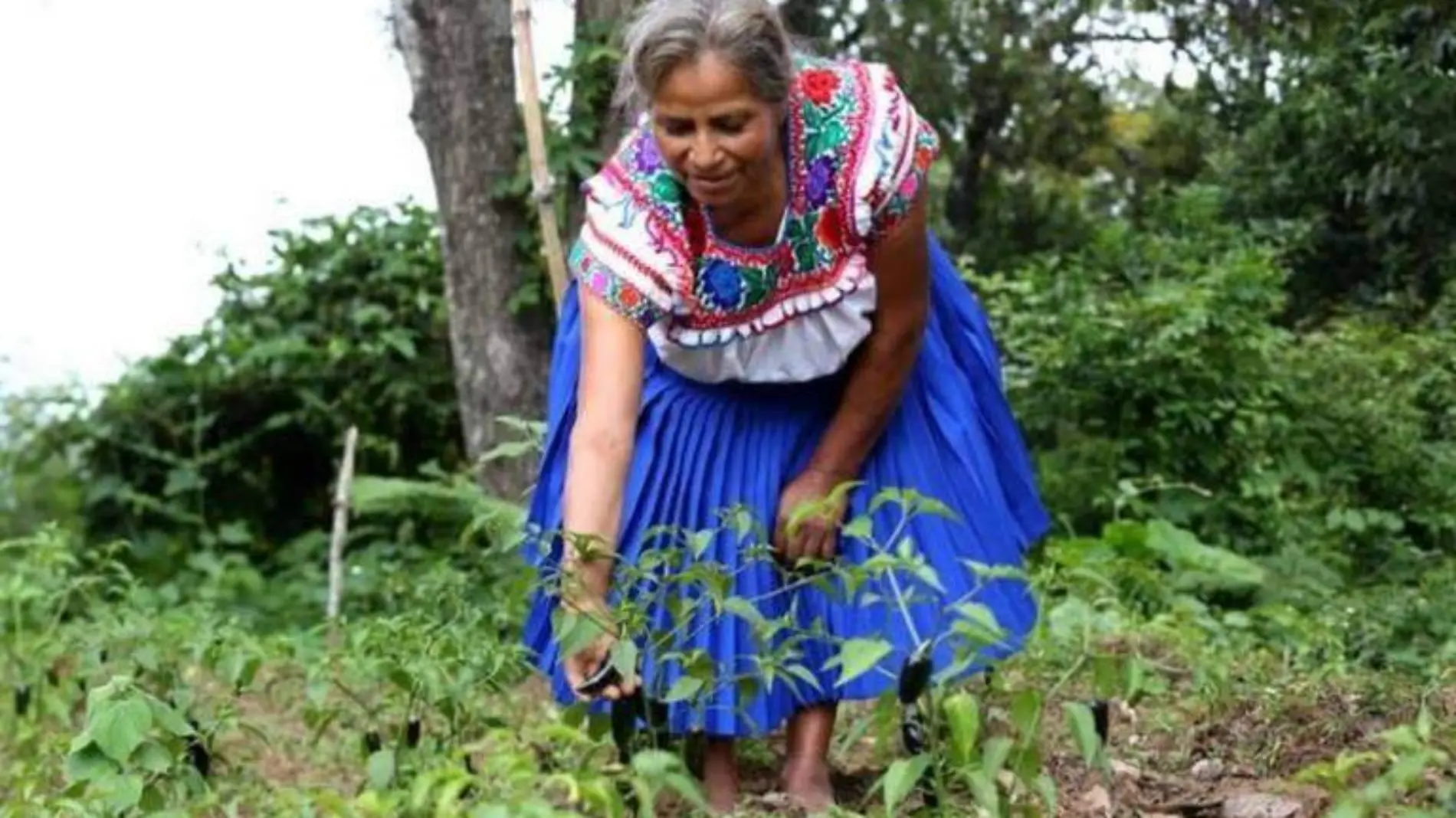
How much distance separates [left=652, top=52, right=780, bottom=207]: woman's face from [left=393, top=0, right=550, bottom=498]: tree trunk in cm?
355

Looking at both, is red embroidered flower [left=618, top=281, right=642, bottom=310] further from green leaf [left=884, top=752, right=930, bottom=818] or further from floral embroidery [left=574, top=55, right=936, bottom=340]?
green leaf [left=884, top=752, right=930, bottom=818]

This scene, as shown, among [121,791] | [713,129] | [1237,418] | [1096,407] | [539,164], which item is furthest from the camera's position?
[1096,407]

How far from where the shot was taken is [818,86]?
383 cm

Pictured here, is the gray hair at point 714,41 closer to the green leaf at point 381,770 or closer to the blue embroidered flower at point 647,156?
the blue embroidered flower at point 647,156

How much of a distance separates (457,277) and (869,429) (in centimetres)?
356

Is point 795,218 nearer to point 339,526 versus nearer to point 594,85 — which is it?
point 594,85

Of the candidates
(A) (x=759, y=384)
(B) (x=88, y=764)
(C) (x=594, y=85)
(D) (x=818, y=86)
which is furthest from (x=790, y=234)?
(C) (x=594, y=85)

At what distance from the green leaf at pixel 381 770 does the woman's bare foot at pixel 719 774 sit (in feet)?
2.34

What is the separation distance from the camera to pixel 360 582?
812 cm

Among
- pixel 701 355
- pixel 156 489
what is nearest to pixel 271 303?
pixel 156 489

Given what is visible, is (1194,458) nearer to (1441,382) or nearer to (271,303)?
→ (1441,382)

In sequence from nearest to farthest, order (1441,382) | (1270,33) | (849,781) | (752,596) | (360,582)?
(752,596)
(849,781)
(1270,33)
(1441,382)
(360,582)

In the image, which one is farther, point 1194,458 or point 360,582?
point 360,582

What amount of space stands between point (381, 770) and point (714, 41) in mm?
1140
